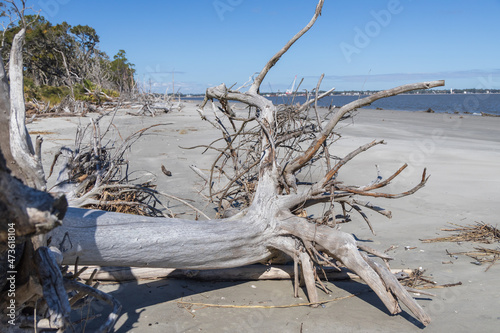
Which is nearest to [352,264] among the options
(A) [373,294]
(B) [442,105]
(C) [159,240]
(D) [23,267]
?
(A) [373,294]

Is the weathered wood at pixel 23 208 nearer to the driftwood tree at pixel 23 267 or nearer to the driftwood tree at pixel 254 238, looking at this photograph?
the driftwood tree at pixel 23 267

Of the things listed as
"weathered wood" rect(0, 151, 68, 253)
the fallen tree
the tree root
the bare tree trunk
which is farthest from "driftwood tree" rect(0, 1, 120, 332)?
the tree root

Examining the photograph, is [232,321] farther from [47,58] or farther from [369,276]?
[47,58]

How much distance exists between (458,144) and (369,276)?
10.5m

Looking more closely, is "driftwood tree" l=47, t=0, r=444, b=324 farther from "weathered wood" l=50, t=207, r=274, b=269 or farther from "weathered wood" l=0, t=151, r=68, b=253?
"weathered wood" l=0, t=151, r=68, b=253

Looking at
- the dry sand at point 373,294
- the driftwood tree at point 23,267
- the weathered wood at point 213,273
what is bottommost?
the dry sand at point 373,294

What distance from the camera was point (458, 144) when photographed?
12.1m

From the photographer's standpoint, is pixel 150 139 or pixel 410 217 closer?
pixel 410 217

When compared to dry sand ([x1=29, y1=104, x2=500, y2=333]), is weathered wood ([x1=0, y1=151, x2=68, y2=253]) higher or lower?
higher

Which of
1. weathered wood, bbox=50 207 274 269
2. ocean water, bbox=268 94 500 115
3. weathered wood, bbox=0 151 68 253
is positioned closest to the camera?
weathered wood, bbox=0 151 68 253

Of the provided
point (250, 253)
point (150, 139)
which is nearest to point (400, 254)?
point (250, 253)

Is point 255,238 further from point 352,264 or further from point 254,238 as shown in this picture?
point 352,264

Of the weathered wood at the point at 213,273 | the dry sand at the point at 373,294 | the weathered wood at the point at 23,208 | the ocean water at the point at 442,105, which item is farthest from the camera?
the ocean water at the point at 442,105

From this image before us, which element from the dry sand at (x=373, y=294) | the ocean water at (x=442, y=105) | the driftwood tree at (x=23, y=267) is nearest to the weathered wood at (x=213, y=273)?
the dry sand at (x=373, y=294)
